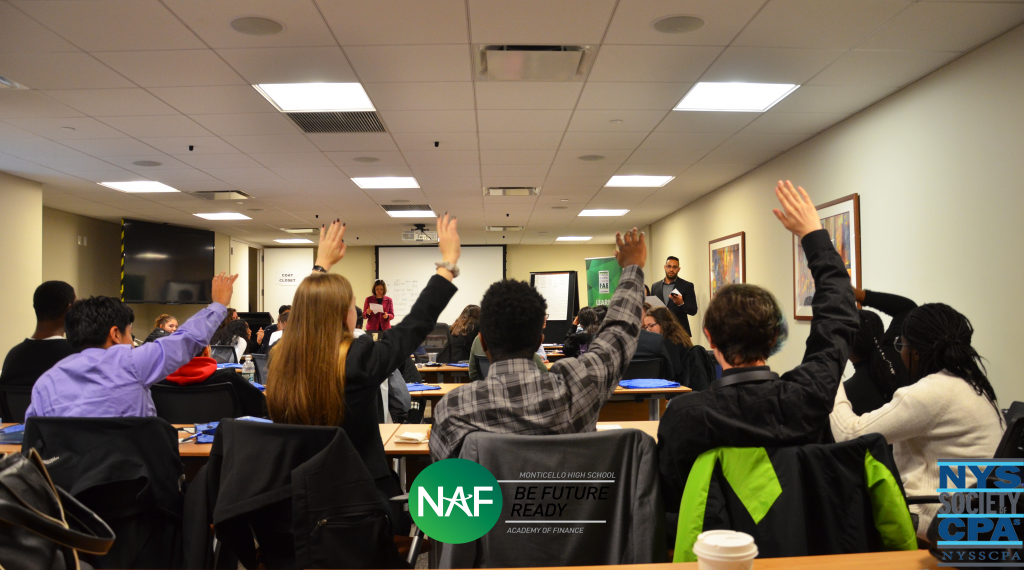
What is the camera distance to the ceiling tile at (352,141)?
5160 mm

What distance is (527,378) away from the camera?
151cm

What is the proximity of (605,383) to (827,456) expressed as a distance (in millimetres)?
514

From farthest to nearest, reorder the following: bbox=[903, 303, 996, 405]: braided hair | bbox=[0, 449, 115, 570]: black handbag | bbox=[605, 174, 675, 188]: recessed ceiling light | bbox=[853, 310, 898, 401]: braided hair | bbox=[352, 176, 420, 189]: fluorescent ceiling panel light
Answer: bbox=[605, 174, 675, 188]: recessed ceiling light < bbox=[352, 176, 420, 189]: fluorescent ceiling panel light < bbox=[853, 310, 898, 401]: braided hair < bbox=[903, 303, 996, 405]: braided hair < bbox=[0, 449, 115, 570]: black handbag

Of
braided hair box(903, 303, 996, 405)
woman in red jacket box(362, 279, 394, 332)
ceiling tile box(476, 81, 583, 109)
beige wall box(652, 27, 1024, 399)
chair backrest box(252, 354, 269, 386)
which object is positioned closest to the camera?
braided hair box(903, 303, 996, 405)

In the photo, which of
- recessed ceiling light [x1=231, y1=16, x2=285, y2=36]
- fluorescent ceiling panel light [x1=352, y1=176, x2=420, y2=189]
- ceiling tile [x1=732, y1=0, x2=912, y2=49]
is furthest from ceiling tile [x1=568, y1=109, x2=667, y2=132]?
fluorescent ceiling panel light [x1=352, y1=176, x2=420, y2=189]

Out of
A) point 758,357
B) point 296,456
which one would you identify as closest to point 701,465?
point 758,357

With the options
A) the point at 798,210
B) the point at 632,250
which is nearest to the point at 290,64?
the point at 632,250

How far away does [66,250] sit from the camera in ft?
29.5

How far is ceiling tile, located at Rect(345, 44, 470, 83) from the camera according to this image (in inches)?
137

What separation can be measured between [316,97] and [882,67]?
3.67 meters

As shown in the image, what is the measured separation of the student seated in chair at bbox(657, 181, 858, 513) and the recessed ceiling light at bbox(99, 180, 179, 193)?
7.22 m

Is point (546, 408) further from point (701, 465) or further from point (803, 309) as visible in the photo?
point (803, 309)

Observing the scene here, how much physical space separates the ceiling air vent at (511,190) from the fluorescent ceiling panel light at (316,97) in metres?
3.12

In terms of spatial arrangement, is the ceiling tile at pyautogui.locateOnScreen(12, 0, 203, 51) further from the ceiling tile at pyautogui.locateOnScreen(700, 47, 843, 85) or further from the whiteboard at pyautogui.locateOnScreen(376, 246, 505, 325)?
the whiteboard at pyautogui.locateOnScreen(376, 246, 505, 325)
